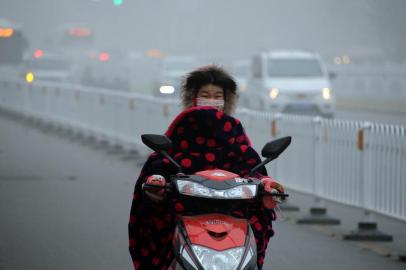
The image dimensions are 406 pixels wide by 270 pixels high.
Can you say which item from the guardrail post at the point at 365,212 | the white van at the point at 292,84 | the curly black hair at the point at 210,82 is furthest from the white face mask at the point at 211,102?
the white van at the point at 292,84

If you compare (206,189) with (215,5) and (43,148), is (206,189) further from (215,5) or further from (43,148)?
(215,5)

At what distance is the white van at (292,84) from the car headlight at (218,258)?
26675mm

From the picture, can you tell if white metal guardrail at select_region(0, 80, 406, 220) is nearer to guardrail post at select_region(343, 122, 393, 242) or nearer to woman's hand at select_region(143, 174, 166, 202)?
guardrail post at select_region(343, 122, 393, 242)

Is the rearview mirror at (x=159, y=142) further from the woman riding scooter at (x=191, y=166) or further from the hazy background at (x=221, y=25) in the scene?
the hazy background at (x=221, y=25)

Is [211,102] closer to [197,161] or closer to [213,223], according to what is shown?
[197,161]

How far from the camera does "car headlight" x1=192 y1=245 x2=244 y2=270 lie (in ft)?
16.6

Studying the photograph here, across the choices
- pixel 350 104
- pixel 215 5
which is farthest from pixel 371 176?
pixel 215 5

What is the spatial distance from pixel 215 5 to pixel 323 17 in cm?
1123

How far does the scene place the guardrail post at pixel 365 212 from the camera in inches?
437

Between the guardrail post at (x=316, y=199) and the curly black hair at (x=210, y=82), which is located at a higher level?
the curly black hair at (x=210, y=82)

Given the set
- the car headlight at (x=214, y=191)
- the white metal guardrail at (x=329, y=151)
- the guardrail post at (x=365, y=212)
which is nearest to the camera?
the car headlight at (x=214, y=191)

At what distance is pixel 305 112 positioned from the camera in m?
31.8

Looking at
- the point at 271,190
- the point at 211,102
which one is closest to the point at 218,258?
the point at 271,190

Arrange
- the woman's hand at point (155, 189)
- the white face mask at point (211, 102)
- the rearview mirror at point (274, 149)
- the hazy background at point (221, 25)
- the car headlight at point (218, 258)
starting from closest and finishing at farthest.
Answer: the car headlight at point (218, 258) → the woman's hand at point (155, 189) → the rearview mirror at point (274, 149) → the white face mask at point (211, 102) → the hazy background at point (221, 25)
